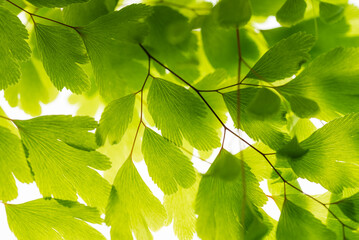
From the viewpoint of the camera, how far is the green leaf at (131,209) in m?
0.57

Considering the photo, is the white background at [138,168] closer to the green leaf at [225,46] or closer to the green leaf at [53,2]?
the green leaf at [225,46]

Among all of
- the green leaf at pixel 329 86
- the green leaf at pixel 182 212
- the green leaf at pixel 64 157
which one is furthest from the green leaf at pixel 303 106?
the green leaf at pixel 64 157

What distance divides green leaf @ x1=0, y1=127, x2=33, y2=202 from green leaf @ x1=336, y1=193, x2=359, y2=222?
20.3 inches

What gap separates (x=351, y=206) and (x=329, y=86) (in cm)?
20

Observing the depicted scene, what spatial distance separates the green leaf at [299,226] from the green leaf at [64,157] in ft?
1.01

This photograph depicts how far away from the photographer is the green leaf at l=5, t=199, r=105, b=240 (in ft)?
1.90

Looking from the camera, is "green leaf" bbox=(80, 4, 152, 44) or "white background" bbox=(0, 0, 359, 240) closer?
"green leaf" bbox=(80, 4, 152, 44)

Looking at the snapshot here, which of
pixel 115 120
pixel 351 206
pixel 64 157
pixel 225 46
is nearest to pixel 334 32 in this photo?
pixel 225 46

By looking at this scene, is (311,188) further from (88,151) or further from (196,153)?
(88,151)

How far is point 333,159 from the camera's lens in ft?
1.74

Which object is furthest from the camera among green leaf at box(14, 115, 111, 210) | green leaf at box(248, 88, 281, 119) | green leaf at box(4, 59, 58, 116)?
green leaf at box(4, 59, 58, 116)

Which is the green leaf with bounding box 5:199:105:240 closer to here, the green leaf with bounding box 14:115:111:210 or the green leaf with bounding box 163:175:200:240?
the green leaf with bounding box 14:115:111:210

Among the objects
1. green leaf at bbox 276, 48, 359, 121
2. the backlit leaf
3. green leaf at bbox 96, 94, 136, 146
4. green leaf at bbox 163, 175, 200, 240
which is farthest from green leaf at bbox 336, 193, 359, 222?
green leaf at bbox 96, 94, 136, 146

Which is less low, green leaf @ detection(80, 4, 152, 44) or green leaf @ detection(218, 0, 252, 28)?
green leaf @ detection(80, 4, 152, 44)
